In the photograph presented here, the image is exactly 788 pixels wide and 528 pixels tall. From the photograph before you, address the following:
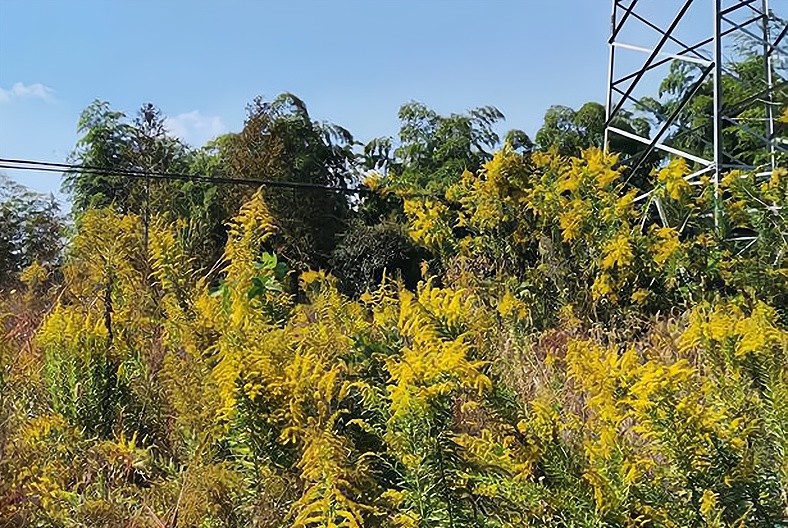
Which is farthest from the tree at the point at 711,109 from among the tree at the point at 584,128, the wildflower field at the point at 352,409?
the wildflower field at the point at 352,409

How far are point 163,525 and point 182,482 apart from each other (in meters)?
0.13

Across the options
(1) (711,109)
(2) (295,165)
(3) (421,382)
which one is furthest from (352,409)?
(1) (711,109)

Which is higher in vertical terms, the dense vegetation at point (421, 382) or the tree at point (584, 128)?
the tree at point (584, 128)

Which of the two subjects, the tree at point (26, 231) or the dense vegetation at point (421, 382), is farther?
the tree at point (26, 231)

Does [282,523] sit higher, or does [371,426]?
[371,426]

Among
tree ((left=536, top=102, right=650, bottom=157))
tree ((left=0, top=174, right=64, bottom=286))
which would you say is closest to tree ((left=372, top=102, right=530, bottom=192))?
tree ((left=536, top=102, right=650, bottom=157))

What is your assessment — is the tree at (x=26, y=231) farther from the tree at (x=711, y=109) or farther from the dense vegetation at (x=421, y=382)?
the tree at (x=711, y=109)

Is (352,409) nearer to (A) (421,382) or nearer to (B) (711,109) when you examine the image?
(A) (421,382)

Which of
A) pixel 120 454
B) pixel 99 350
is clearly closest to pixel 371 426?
pixel 120 454

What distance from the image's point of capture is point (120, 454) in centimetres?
228

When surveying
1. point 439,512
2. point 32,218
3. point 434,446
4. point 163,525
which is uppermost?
point 32,218

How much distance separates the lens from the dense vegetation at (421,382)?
66.3 inches

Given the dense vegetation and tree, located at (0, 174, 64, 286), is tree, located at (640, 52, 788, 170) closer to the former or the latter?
the dense vegetation

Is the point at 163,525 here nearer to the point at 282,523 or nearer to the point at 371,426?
the point at 282,523
